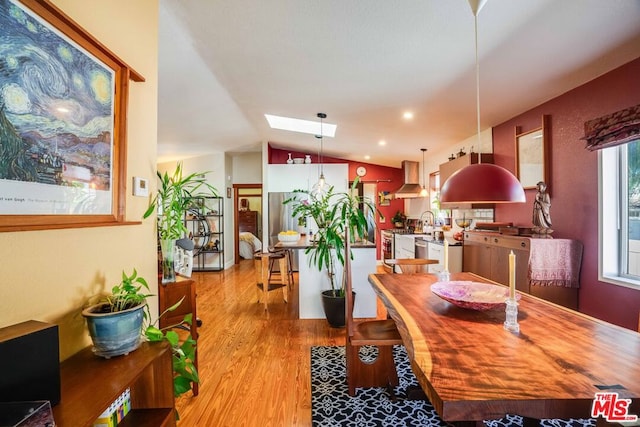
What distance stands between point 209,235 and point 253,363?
172 inches

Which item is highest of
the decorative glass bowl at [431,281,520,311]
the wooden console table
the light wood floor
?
the decorative glass bowl at [431,281,520,311]

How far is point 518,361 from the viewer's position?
105 cm

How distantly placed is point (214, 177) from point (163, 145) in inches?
48.9

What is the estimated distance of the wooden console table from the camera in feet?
2.66

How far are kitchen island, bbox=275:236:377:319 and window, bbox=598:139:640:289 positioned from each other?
6.57 ft

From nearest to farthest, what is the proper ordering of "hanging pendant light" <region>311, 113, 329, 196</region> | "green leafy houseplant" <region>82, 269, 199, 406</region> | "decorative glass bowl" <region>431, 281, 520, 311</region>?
1. "green leafy houseplant" <region>82, 269, 199, 406</region>
2. "decorative glass bowl" <region>431, 281, 520, 311</region>
3. "hanging pendant light" <region>311, 113, 329, 196</region>

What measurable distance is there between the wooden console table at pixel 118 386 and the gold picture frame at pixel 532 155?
3516 millimetres

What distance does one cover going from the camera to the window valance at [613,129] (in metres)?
2.07

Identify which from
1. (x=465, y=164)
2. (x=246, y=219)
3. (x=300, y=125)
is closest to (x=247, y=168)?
(x=246, y=219)

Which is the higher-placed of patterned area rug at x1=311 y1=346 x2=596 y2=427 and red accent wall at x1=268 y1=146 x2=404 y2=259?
red accent wall at x1=268 y1=146 x2=404 y2=259

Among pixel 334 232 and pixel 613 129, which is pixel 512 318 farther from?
pixel 334 232

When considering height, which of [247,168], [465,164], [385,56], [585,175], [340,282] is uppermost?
[385,56]

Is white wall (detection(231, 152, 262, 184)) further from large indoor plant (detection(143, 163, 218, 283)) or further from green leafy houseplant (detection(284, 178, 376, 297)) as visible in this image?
large indoor plant (detection(143, 163, 218, 283))

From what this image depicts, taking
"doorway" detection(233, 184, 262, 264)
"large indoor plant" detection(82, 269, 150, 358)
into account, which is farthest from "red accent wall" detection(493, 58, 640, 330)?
"doorway" detection(233, 184, 262, 264)
